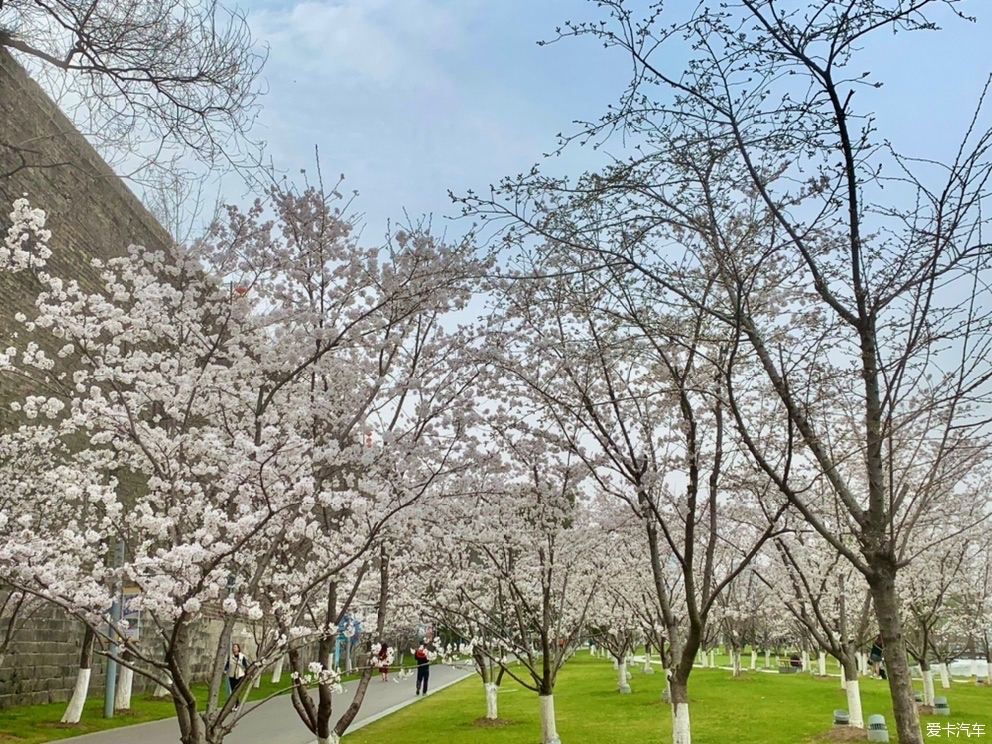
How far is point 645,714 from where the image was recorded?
16.7 metres

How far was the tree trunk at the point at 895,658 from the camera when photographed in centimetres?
460

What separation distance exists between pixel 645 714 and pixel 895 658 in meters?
13.1

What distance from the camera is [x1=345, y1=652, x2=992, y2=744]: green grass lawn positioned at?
43.9 ft

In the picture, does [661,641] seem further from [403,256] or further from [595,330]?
[403,256]

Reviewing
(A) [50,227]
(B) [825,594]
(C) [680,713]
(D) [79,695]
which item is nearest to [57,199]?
(A) [50,227]

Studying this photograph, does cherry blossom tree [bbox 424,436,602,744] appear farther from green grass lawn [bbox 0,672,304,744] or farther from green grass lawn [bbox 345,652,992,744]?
green grass lawn [bbox 0,672,304,744]

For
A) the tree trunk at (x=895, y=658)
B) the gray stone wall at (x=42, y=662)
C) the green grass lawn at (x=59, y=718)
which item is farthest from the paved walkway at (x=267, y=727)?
the tree trunk at (x=895, y=658)

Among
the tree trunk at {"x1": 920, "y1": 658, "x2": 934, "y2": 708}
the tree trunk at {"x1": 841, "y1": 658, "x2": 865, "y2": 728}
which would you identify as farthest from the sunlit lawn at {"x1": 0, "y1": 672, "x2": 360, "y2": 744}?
the tree trunk at {"x1": 920, "y1": 658, "x2": 934, "y2": 708}

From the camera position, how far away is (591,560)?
1321cm

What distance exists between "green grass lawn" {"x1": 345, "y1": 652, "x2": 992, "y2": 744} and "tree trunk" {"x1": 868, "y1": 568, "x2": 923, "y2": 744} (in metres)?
8.79

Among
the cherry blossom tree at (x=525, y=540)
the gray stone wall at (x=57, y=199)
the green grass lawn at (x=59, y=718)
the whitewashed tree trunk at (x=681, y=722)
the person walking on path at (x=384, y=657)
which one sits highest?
the gray stone wall at (x=57, y=199)

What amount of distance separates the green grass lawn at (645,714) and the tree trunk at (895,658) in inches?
346

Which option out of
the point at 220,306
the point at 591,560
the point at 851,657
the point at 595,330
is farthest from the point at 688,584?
the point at 851,657

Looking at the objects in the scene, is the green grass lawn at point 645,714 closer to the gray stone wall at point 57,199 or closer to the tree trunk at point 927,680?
the tree trunk at point 927,680
